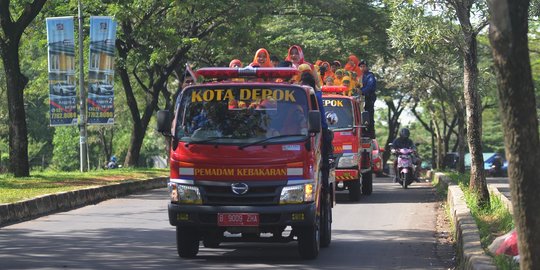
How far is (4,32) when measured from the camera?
25.2 meters

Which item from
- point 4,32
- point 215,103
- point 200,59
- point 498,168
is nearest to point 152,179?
point 4,32

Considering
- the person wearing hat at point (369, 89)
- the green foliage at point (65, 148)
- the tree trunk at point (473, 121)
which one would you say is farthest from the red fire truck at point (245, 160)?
the green foliage at point (65, 148)

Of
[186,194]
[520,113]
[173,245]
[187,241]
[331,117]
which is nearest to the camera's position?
[520,113]

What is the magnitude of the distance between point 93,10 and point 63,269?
76.2 ft

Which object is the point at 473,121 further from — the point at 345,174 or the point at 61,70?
the point at 61,70

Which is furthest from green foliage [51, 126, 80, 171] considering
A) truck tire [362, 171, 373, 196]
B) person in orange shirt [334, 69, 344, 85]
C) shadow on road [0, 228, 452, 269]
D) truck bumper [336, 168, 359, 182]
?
shadow on road [0, 228, 452, 269]

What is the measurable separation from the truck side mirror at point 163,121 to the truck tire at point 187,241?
1.21m

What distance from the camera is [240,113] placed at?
11.8 m

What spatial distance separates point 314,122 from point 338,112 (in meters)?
10.0

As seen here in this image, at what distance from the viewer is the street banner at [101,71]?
29438mm

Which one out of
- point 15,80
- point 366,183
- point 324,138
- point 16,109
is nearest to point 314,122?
point 324,138

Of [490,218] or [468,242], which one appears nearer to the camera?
[468,242]

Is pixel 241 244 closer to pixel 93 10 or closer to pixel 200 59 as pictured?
pixel 93 10

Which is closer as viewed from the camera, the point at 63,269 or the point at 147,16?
the point at 63,269
